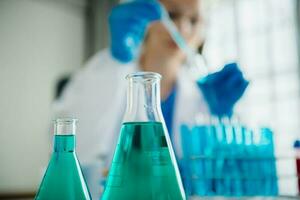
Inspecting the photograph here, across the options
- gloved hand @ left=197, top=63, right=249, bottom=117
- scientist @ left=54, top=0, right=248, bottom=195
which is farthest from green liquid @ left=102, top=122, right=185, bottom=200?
scientist @ left=54, top=0, right=248, bottom=195

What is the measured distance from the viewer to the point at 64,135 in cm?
36

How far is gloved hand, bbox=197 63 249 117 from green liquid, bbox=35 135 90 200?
379 mm

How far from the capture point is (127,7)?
31.0 inches

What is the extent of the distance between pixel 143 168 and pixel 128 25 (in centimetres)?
53

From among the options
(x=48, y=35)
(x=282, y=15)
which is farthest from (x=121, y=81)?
(x=48, y=35)

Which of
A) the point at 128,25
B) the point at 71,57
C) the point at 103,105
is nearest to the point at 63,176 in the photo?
the point at 128,25

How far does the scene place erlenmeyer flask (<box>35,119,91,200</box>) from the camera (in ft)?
1.11

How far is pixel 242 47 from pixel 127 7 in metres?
1.50

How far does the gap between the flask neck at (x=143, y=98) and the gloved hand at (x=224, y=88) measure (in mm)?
326

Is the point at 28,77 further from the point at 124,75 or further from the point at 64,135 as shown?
the point at 64,135

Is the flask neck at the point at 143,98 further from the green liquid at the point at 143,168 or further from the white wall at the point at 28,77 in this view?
the white wall at the point at 28,77

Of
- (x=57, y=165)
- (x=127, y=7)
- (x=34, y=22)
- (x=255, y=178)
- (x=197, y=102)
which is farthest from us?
(x=34, y=22)

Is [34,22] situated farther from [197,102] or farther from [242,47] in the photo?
[197,102]

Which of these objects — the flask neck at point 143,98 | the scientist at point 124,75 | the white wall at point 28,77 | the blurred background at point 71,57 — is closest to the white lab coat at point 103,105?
the scientist at point 124,75
